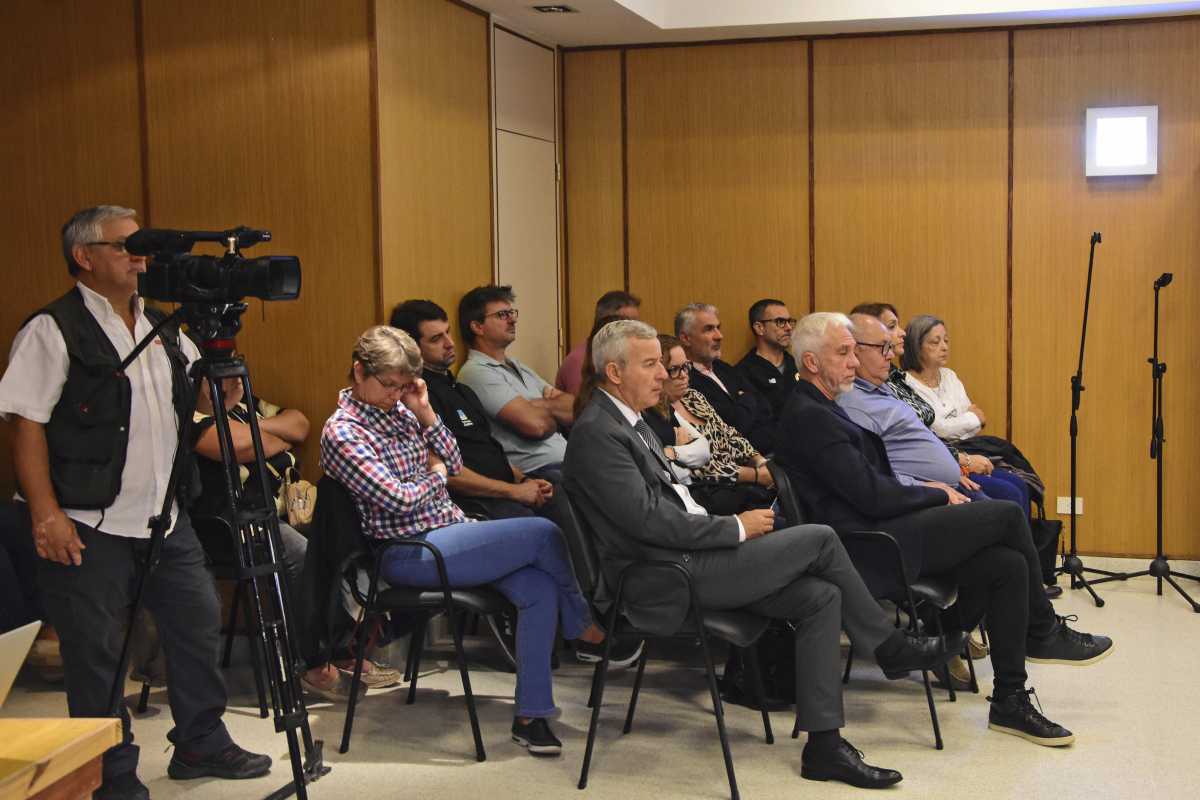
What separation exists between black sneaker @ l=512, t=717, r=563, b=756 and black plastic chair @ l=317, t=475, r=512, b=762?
0.12m

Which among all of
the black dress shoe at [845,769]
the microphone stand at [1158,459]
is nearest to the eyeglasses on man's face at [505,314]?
the black dress shoe at [845,769]

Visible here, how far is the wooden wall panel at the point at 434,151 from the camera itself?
523cm

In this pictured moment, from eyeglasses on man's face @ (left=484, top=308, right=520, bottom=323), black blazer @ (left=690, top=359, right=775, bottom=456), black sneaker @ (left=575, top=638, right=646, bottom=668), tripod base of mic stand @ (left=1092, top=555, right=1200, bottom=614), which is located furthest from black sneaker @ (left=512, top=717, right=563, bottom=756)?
tripod base of mic stand @ (left=1092, top=555, right=1200, bottom=614)

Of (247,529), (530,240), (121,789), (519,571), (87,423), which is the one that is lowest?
(121,789)

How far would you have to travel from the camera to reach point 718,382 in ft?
20.1

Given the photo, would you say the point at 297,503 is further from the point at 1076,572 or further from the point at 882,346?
the point at 1076,572

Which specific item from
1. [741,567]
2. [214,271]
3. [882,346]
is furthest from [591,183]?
[214,271]

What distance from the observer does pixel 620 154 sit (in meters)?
7.19

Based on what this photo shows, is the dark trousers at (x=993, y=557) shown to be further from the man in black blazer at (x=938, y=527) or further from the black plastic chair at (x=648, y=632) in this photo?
the black plastic chair at (x=648, y=632)

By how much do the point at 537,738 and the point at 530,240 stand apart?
128 inches

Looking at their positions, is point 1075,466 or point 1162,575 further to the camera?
point 1075,466

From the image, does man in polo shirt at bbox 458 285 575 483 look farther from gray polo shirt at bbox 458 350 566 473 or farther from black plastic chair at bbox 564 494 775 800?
black plastic chair at bbox 564 494 775 800

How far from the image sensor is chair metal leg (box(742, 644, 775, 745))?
4.09m

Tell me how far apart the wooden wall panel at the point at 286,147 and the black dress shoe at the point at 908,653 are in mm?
2380
